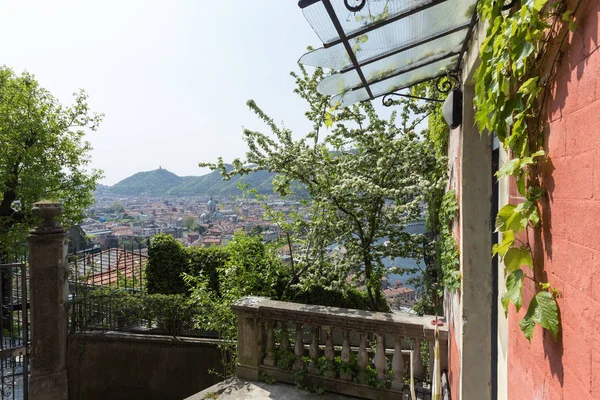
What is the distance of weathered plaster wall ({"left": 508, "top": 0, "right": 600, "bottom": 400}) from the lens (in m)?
0.97

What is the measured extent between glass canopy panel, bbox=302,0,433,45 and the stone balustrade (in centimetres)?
303

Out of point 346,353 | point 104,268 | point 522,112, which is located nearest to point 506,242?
point 522,112

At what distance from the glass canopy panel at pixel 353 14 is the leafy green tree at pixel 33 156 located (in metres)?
13.1

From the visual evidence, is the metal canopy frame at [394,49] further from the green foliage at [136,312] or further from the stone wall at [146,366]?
the stone wall at [146,366]

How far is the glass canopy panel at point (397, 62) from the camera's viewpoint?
2.86 meters

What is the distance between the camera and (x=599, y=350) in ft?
3.07

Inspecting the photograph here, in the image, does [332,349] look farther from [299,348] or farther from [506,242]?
[506,242]

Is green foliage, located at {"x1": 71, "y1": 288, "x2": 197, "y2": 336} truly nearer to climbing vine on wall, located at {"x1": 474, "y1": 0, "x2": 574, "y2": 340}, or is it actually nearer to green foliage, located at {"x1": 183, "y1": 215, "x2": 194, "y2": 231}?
climbing vine on wall, located at {"x1": 474, "y1": 0, "x2": 574, "y2": 340}

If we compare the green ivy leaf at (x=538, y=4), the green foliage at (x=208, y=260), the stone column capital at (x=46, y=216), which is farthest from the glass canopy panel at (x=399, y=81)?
the green foliage at (x=208, y=260)

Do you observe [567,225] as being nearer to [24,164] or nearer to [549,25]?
[549,25]

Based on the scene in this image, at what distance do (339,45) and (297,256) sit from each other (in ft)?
13.6

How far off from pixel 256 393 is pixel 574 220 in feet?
13.9

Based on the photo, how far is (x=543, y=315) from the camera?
1.18 m

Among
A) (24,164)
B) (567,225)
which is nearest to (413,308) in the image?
(567,225)
